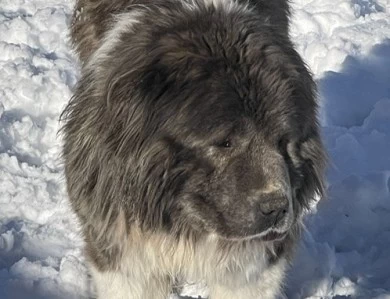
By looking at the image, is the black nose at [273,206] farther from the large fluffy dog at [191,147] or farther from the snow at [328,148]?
the snow at [328,148]

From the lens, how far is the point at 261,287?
13.7ft

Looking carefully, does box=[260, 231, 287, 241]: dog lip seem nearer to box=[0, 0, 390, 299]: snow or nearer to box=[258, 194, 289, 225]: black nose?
box=[258, 194, 289, 225]: black nose

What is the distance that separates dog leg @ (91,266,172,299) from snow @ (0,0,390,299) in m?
0.49

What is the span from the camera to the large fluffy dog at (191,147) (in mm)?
3432

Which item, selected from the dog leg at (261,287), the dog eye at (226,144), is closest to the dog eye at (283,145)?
the dog eye at (226,144)

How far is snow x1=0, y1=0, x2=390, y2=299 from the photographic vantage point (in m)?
4.79

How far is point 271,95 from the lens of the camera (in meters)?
3.50

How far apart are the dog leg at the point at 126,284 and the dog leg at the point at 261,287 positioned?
256mm

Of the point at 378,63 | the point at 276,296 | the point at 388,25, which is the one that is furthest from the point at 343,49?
the point at 276,296

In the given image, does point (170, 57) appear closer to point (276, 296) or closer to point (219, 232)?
point (219, 232)

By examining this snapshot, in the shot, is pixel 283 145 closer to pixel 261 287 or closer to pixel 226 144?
pixel 226 144

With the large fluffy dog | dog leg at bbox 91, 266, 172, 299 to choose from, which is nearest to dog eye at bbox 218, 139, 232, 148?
the large fluffy dog

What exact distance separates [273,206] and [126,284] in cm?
97

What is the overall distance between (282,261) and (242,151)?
0.88m
